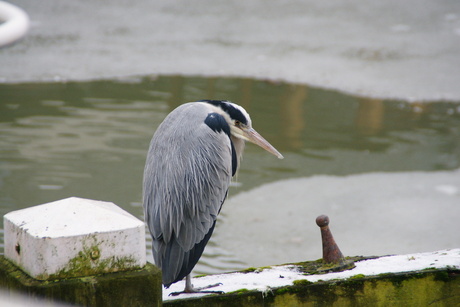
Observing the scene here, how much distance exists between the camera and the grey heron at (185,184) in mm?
2998

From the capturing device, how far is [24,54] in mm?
9766

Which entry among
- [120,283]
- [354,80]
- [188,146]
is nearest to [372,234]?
[188,146]

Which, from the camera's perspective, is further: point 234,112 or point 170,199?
point 234,112

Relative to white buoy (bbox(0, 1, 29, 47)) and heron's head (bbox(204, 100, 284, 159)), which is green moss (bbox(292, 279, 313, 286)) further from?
white buoy (bbox(0, 1, 29, 47))

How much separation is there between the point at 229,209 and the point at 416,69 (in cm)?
521

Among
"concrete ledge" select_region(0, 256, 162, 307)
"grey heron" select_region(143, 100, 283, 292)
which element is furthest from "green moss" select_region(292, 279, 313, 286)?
"concrete ledge" select_region(0, 256, 162, 307)

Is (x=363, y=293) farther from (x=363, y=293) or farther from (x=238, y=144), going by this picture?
(x=238, y=144)

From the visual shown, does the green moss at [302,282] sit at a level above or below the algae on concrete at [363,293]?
above

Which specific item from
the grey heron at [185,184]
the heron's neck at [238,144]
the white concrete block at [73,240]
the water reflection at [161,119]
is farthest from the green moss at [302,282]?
the water reflection at [161,119]

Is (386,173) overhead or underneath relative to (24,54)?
underneath

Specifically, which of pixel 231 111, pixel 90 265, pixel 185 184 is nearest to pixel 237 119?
pixel 231 111

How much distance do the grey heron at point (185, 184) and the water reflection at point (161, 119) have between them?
5.08 feet

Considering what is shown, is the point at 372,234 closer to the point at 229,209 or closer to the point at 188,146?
the point at 229,209

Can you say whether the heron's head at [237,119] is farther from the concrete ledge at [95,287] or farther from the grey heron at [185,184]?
the concrete ledge at [95,287]
